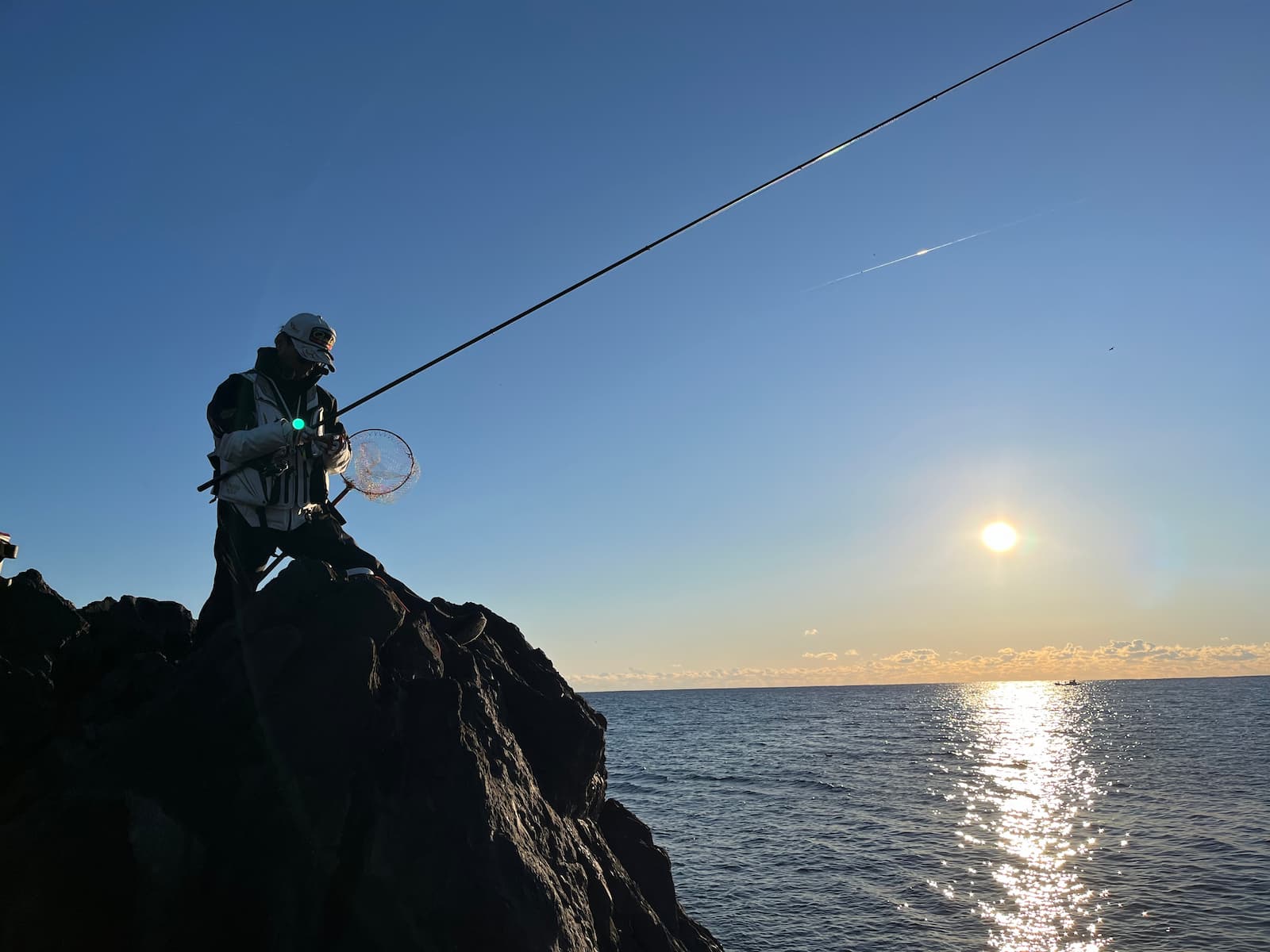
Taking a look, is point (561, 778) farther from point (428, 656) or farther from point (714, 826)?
point (714, 826)

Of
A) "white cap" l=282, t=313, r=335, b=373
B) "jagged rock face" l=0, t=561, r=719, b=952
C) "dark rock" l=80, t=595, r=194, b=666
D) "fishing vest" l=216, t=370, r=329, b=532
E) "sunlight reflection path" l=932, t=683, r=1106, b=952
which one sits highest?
"white cap" l=282, t=313, r=335, b=373

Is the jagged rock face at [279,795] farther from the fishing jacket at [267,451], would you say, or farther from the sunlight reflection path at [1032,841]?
the sunlight reflection path at [1032,841]

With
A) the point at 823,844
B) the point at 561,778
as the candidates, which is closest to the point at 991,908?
the point at 823,844

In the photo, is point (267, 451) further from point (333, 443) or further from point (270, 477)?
point (333, 443)

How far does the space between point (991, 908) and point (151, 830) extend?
65.0 feet

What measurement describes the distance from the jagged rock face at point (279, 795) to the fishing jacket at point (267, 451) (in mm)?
549

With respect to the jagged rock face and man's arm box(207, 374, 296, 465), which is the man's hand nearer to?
man's arm box(207, 374, 296, 465)

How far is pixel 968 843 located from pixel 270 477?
26238mm

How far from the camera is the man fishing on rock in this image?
20.1 feet

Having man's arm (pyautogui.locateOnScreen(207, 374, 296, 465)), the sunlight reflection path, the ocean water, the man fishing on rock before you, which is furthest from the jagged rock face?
the sunlight reflection path

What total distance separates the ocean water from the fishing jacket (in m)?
14.5

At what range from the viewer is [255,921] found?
4609mm

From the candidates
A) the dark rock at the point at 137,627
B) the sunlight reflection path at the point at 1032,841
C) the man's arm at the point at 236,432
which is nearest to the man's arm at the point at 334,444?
the man's arm at the point at 236,432

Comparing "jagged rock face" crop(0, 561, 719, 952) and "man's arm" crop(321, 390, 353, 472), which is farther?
"man's arm" crop(321, 390, 353, 472)
